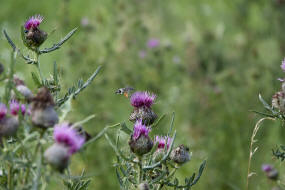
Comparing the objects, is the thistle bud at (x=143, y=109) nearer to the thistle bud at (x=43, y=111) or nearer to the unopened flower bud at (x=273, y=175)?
the thistle bud at (x=43, y=111)

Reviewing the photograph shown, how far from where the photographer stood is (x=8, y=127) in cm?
108

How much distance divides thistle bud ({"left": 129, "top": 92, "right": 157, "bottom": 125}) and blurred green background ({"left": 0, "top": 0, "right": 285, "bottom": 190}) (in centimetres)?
206

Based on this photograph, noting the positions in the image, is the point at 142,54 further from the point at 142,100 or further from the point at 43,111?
the point at 43,111

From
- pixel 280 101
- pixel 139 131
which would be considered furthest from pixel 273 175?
pixel 139 131

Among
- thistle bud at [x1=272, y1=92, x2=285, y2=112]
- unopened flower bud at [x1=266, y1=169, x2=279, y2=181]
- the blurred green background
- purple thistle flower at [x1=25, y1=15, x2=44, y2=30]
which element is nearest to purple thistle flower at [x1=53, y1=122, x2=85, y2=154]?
purple thistle flower at [x1=25, y1=15, x2=44, y2=30]

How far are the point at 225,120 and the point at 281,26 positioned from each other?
134 cm

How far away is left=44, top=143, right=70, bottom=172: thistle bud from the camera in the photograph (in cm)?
103

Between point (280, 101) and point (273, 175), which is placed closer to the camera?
point (280, 101)

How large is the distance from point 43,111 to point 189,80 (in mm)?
3938

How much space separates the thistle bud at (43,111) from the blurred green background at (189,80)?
250cm

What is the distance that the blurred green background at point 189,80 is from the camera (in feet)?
13.0

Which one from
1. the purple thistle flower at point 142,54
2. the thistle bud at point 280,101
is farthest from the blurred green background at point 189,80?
the thistle bud at point 280,101

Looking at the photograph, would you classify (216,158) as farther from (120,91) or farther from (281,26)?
(120,91)

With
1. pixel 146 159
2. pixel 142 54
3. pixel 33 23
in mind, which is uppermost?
pixel 142 54
